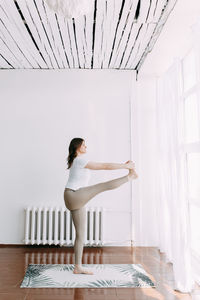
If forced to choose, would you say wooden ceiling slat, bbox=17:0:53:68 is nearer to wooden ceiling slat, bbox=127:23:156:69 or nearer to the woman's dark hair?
wooden ceiling slat, bbox=127:23:156:69

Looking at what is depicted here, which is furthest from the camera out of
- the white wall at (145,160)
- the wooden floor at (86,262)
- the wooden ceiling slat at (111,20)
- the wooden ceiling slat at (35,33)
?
the white wall at (145,160)

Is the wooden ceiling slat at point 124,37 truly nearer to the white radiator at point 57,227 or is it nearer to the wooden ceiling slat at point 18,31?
the wooden ceiling slat at point 18,31

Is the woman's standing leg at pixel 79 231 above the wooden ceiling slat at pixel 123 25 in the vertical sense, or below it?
below

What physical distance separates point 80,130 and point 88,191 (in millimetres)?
1563

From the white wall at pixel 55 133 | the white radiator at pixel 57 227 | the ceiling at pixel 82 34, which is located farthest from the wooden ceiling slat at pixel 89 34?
the white radiator at pixel 57 227

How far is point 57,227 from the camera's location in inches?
152

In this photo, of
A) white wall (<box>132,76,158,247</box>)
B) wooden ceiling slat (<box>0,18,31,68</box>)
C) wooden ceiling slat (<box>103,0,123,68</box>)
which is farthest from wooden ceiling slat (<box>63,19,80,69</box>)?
white wall (<box>132,76,158,247</box>)

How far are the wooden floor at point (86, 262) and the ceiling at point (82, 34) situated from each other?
270 cm

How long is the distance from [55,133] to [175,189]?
209cm

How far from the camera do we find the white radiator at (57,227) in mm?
3850

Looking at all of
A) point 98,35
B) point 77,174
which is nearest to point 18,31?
point 98,35

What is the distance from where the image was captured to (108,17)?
2818mm

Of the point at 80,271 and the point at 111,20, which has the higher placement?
the point at 111,20

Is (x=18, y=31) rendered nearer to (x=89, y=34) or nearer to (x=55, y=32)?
(x=55, y=32)
